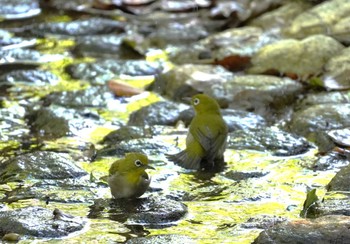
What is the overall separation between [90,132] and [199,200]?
186 centimetres

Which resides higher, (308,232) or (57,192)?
(308,232)

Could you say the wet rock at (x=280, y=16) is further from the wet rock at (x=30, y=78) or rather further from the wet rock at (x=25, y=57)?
the wet rock at (x=30, y=78)

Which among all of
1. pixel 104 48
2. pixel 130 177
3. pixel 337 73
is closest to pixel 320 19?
pixel 337 73

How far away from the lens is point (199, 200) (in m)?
5.61

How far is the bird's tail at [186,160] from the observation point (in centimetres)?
637

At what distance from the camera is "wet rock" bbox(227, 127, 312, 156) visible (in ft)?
21.8

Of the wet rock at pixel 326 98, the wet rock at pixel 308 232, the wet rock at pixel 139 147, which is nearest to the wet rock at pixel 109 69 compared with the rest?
the wet rock at pixel 326 98

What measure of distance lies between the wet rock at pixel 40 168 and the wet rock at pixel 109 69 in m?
2.80

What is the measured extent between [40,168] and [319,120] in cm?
233

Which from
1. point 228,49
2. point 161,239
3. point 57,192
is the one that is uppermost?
point 161,239

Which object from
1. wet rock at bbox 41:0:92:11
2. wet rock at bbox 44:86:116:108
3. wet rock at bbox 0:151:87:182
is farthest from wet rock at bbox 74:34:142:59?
wet rock at bbox 0:151:87:182

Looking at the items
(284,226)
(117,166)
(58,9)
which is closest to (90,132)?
(117,166)

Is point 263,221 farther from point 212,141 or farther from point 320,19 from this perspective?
point 320,19

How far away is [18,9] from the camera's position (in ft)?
38.5
